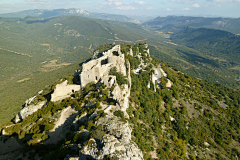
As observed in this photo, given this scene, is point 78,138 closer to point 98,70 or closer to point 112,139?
point 112,139

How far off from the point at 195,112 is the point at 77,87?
4229cm

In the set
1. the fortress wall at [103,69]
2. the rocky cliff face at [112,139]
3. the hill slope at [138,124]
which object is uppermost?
the fortress wall at [103,69]

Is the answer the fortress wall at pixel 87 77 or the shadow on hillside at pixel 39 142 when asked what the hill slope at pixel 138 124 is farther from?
the fortress wall at pixel 87 77

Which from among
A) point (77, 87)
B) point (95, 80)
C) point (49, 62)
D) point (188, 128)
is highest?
point (95, 80)

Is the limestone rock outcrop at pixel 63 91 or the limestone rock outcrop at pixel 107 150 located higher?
the limestone rock outcrop at pixel 107 150

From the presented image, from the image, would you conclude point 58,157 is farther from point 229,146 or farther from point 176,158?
point 229,146

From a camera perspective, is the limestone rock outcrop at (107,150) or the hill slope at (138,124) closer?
the limestone rock outcrop at (107,150)

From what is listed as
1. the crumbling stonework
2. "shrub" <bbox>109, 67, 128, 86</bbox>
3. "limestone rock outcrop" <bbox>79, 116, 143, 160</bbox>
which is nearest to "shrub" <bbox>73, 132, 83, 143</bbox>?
"limestone rock outcrop" <bbox>79, 116, 143, 160</bbox>

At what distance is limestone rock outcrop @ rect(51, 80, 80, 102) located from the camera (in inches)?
1293

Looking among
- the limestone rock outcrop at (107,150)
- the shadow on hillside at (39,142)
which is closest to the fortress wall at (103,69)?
the shadow on hillside at (39,142)

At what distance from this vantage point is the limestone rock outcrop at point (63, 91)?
3284 centimetres

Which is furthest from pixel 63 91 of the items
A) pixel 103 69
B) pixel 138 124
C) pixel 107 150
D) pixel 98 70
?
pixel 107 150

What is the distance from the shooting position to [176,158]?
1077 inches

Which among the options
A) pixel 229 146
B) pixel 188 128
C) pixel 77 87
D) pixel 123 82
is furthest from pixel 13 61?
pixel 229 146
